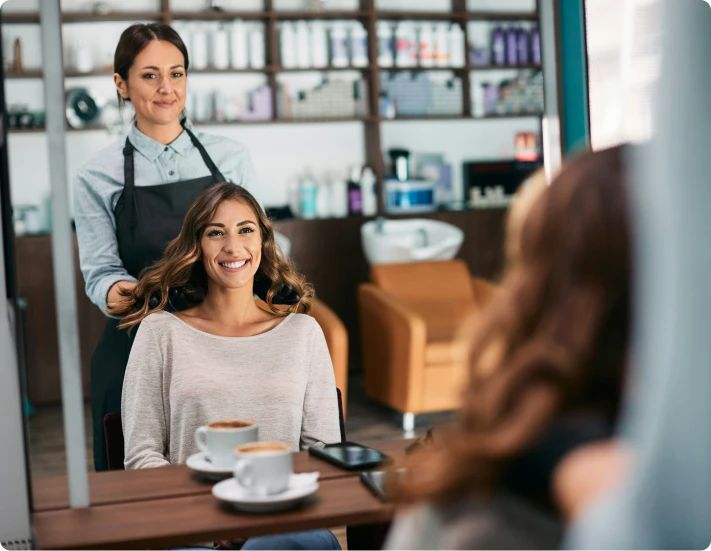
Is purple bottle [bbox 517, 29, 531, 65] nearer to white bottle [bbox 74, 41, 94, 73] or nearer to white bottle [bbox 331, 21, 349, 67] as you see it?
white bottle [bbox 331, 21, 349, 67]

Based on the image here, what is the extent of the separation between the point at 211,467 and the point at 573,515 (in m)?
0.88

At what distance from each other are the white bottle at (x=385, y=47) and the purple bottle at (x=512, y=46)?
824mm

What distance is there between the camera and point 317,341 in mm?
2020

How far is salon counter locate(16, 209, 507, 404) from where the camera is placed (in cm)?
518

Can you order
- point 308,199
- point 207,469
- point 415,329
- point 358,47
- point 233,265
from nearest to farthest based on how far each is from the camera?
point 207,469 → point 233,265 → point 415,329 → point 308,199 → point 358,47

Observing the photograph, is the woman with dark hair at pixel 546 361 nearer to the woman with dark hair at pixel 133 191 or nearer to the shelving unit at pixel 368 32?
the woman with dark hair at pixel 133 191

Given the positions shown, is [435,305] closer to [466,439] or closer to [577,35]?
[577,35]

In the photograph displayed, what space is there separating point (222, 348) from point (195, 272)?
22 cm

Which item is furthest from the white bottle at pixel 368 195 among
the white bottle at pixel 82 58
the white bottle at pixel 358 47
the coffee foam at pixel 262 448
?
the coffee foam at pixel 262 448

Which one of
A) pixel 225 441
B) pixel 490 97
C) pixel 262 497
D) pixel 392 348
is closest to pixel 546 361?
pixel 262 497

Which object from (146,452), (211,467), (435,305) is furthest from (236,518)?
(435,305)

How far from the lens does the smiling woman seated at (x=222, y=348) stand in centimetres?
189

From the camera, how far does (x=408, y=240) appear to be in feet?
18.1

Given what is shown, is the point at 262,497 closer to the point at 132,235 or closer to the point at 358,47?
the point at 132,235
